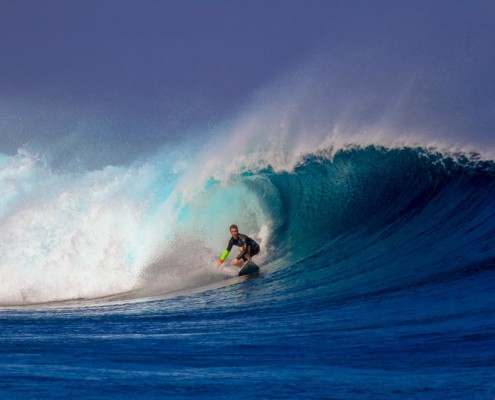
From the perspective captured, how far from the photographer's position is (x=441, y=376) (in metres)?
5.04

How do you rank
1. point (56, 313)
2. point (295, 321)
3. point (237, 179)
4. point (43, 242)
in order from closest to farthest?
point (295, 321), point (56, 313), point (43, 242), point (237, 179)

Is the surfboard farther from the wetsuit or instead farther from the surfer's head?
the surfer's head

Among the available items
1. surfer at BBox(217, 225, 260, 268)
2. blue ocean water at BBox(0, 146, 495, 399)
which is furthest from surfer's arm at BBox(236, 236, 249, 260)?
blue ocean water at BBox(0, 146, 495, 399)

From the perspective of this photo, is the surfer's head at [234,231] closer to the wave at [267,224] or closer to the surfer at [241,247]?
the surfer at [241,247]

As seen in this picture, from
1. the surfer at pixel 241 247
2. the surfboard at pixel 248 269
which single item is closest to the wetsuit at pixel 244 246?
the surfer at pixel 241 247

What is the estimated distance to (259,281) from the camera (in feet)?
36.6

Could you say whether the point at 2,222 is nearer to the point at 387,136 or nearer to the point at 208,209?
the point at 208,209

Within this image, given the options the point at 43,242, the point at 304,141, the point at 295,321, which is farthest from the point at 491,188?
the point at 43,242

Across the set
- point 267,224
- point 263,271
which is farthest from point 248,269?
point 267,224

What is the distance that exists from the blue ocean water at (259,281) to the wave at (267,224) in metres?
0.04

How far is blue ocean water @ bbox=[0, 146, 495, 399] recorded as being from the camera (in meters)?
5.34

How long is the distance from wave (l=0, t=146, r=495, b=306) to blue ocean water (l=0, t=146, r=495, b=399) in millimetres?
43

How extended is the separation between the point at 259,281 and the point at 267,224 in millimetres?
3546

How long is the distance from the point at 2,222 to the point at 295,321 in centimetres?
1053
